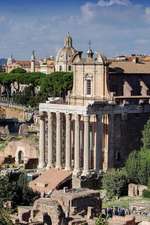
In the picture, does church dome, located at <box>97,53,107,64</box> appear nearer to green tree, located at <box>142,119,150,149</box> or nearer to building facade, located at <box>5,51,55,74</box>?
green tree, located at <box>142,119,150,149</box>

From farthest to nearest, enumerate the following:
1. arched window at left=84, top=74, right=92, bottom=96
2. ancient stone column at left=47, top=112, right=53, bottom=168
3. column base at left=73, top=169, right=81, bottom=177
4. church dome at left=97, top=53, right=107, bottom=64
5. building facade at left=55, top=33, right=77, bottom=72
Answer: building facade at left=55, top=33, right=77, bottom=72
arched window at left=84, top=74, right=92, bottom=96
ancient stone column at left=47, top=112, right=53, bottom=168
church dome at left=97, top=53, right=107, bottom=64
column base at left=73, top=169, right=81, bottom=177

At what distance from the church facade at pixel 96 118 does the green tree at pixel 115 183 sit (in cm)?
341

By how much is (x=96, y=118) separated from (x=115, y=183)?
20.1ft

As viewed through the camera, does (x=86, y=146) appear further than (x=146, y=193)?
Yes

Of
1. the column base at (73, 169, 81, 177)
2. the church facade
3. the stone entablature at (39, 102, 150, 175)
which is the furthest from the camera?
the church facade

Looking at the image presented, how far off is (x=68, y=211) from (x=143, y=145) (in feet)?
46.7

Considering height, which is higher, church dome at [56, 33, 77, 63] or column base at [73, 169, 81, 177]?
church dome at [56, 33, 77, 63]

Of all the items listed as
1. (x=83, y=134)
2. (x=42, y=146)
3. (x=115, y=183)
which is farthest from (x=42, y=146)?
(x=115, y=183)

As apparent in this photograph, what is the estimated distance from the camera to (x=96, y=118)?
47.2 m

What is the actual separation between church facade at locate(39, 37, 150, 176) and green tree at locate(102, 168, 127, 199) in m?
3.41

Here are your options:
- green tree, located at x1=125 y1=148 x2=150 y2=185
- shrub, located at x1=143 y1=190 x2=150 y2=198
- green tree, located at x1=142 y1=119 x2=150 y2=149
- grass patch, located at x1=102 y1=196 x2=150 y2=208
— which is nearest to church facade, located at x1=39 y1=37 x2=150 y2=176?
green tree, located at x1=142 y1=119 x2=150 y2=149

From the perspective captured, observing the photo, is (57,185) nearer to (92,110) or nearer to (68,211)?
(92,110)

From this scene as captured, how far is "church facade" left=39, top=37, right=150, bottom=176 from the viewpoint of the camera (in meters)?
47.1

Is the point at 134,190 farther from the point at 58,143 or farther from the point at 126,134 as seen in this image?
the point at 58,143
